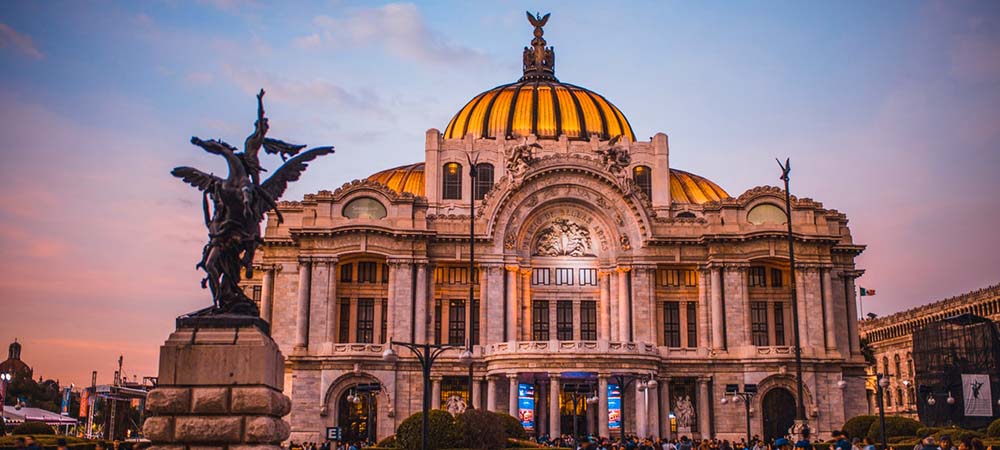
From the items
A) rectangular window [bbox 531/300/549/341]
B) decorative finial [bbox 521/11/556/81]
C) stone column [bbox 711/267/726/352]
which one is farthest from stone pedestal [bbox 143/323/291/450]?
decorative finial [bbox 521/11/556/81]

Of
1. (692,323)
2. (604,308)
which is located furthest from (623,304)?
(692,323)

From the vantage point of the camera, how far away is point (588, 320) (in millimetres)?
67375

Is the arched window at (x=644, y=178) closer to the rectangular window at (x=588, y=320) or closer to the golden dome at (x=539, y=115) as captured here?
the golden dome at (x=539, y=115)

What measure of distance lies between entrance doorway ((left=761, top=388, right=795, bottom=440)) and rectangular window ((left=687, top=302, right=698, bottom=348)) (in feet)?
19.6

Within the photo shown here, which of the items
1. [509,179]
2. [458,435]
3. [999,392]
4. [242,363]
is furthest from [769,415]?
[242,363]

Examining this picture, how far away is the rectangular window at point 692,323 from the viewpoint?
67250 millimetres

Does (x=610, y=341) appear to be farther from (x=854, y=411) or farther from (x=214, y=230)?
(x=214, y=230)

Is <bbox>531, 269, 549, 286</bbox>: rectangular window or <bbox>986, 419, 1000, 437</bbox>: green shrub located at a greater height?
<bbox>531, 269, 549, 286</bbox>: rectangular window

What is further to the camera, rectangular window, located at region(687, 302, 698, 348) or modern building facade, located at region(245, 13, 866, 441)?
rectangular window, located at region(687, 302, 698, 348)

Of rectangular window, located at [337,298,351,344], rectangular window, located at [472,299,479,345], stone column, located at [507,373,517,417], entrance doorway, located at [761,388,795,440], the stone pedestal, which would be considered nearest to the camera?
the stone pedestal

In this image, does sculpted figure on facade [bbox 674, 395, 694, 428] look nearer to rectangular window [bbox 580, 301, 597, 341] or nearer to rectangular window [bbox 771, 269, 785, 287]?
rectangular window [bbox 580, 301, 597, 341]

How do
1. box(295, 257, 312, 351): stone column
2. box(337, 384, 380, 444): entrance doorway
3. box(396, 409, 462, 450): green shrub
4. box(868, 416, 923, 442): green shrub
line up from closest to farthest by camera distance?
1. box(396, 409, 462, 450): green shrub
2. box(868, 416, 923, 442): green shrub
3. box(337, 384, 380, 444): entrance doorway
4. box(295, 257, 312, 351): stone column

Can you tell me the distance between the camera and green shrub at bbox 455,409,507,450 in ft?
129

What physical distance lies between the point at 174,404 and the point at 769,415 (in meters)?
52.8
